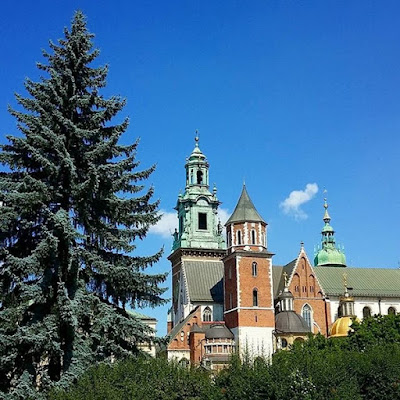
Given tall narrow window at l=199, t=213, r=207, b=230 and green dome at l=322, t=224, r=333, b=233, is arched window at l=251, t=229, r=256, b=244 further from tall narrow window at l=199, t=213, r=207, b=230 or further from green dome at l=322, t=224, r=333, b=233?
green dome at l=322, t=224, r=333, b=233

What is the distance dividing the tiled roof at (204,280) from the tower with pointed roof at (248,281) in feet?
21.2

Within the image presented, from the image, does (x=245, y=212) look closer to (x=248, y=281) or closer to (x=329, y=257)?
(x=248, y=281)

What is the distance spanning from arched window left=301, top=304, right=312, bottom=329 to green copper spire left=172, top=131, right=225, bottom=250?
1476 cm

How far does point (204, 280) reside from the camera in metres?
67.4

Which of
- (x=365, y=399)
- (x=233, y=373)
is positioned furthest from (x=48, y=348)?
(x=365, y=399)

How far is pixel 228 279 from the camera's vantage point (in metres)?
58.1

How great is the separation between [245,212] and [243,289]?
24.3 feet

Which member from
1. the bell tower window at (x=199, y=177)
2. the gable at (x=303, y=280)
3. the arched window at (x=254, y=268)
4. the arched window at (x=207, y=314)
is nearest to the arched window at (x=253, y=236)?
the arched window at (x=254, y=268)

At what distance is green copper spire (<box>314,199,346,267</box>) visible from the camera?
269ft

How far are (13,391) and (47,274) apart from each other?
11.3 feet

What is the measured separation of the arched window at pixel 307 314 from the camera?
6156cm

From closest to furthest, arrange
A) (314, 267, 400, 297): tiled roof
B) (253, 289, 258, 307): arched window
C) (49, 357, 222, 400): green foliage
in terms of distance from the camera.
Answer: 1. (49, 357, 222, 400): green foliage
2. (253, 289, 258, 307): arched window
3. (314, 267, 400, 297): tiled roof

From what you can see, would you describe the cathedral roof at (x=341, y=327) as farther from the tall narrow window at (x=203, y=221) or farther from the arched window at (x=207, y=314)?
the tall narrow window at (x=203, y=221)

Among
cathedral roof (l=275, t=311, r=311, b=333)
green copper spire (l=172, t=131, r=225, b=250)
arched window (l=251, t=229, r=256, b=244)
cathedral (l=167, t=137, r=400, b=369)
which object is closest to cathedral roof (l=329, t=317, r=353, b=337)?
cathedral (l=167, t=137, r=400, b=369)
